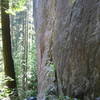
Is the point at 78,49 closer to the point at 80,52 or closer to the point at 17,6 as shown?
the point at 80,52

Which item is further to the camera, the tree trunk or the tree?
the tree

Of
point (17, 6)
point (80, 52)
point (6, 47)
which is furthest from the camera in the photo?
point (6, 47)

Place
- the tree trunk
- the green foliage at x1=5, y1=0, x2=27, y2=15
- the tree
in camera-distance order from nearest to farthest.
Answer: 1. the tree trunk
2. the green foliage at x1=5, y1=0, x2=27, y2=15
3. the tree

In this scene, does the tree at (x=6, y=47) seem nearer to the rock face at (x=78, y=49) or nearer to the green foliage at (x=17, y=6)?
the green foliage at (x=17, y=6)

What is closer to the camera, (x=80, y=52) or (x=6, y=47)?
(x=80, y=52)

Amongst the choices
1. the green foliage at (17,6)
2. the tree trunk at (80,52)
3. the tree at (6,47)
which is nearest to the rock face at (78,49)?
the tree trunk at (80,52)

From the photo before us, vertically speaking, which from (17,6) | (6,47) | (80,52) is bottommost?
(6,47)

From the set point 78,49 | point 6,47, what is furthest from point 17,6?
point 78,49

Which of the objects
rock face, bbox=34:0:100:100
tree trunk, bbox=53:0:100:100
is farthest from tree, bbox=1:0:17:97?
tree trunk, bbox=53:0:100:100

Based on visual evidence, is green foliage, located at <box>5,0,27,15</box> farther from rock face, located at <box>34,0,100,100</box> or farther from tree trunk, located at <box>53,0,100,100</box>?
tree trunk, located at <box>53,0,100,100</box>

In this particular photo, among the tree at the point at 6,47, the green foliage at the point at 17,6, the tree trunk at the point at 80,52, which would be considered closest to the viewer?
the tree trunk at the point at 80,52

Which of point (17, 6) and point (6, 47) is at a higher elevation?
point (17, 6)

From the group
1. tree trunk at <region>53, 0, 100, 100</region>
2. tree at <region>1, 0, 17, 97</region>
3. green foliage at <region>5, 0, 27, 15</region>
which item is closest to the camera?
tree trunk at <region>53, 0, 100, 100</region>

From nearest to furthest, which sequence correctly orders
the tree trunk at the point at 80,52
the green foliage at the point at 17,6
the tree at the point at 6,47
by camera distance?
the tree trunk at the point at 80,52 → the green foliage at the point at 17,6 → the tree at the point at 6,47
